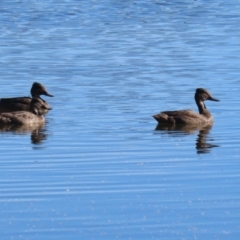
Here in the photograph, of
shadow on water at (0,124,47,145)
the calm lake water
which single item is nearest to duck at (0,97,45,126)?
shadow on water at (0,124,47,145)

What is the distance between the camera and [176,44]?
32.7m

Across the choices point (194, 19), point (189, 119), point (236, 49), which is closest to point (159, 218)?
point (189, 119)

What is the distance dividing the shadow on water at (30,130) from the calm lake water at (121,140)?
72mm

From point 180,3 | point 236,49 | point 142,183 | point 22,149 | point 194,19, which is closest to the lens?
point 142,183

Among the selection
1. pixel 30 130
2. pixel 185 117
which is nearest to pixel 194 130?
pixel 185 117

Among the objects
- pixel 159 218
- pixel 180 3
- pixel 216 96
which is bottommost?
pixel 180 3

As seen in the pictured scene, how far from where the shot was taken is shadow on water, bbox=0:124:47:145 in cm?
1838

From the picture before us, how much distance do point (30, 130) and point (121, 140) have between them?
2781 millimetres

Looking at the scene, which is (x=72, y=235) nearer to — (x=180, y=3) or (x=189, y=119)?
(x=189, y=119)

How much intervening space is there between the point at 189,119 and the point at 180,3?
97.1ft

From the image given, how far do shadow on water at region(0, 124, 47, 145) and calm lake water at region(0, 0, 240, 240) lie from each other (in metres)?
0.07

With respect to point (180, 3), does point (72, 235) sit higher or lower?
higher

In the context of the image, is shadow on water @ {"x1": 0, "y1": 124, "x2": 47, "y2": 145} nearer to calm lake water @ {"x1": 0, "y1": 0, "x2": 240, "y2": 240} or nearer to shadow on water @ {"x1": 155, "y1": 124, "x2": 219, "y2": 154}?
calm lake water @ {"x1": 0, "y1": 0, "x2": 240, "y2": 240}

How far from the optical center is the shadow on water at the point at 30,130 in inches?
724
